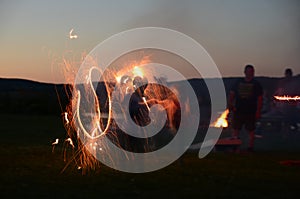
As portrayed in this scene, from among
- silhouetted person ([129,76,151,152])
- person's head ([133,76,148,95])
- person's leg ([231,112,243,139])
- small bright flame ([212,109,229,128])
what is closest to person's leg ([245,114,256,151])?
person's leg ([231,112,243,139])

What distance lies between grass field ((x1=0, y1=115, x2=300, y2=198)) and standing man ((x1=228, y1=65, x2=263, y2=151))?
1167 millimetres

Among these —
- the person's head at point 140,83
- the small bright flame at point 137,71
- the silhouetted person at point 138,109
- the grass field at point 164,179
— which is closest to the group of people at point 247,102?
the grass field at point 164,179

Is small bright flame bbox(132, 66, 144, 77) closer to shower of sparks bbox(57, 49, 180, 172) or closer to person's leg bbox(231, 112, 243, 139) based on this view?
shower of sparks bbox(57, 49, 180, 172)

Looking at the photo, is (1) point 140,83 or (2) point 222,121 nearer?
(1) point 140,83

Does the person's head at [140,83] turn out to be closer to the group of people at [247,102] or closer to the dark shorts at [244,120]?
→ the group of people at [247,102]

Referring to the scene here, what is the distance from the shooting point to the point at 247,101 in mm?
13102

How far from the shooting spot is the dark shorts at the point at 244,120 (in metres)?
13.2

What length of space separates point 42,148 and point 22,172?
362 centimetres

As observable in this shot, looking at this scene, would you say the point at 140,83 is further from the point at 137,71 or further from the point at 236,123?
the point at 236,123

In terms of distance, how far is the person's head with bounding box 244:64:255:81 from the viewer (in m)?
12.7

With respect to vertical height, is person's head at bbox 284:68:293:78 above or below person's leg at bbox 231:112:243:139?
above

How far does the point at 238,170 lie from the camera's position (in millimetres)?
9930

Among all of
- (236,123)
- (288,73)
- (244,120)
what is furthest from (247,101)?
(288,73)

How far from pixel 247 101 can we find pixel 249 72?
0.65 meters
